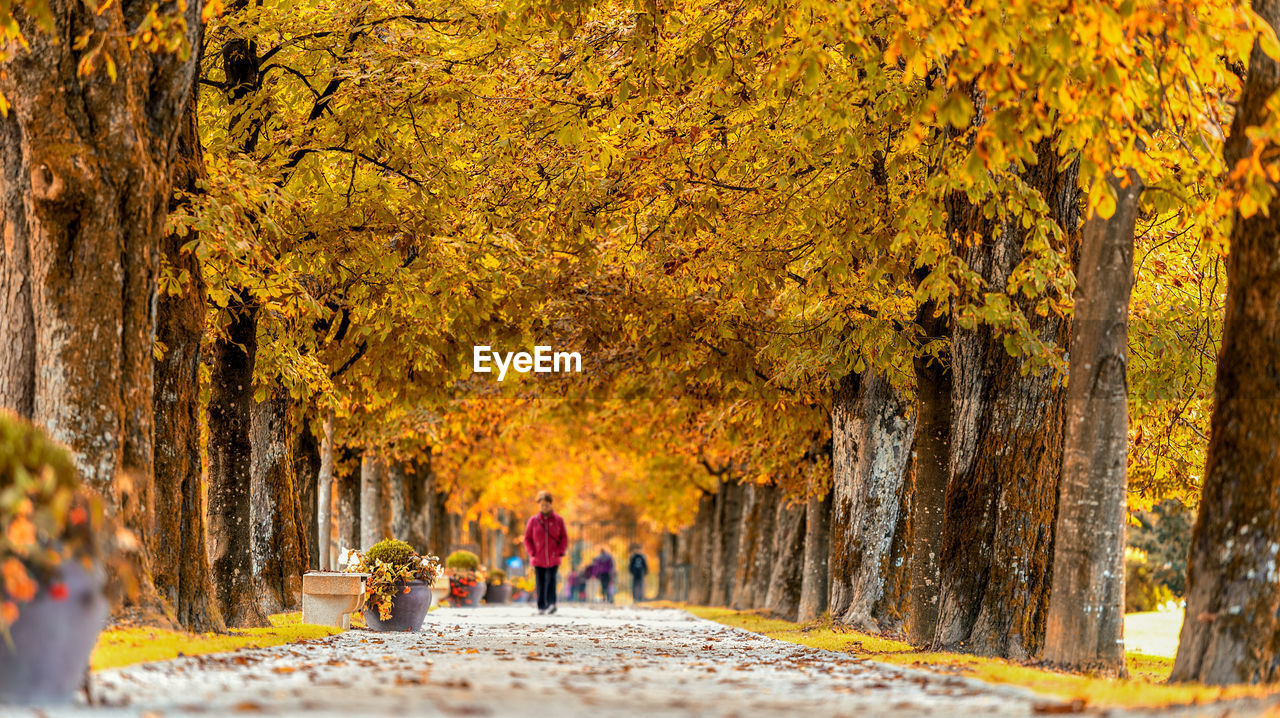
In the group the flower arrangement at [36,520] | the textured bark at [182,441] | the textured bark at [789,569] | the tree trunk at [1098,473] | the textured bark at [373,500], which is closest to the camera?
the flower arrangement at [36,520]

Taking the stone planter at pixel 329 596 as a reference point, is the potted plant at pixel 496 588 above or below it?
below

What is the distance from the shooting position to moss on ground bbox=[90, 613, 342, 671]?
29.8 ft

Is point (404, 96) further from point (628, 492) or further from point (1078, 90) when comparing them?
point (628, 492)

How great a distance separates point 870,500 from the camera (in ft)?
63.6

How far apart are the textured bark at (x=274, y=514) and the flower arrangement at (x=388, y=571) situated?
5.45ft

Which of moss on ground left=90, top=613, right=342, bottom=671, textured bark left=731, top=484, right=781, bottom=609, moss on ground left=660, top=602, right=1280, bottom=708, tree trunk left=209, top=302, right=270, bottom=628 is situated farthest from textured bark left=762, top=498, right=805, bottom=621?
moss on ground left=90, top=613, right=342, bottom=671

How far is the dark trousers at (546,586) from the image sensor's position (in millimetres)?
27609

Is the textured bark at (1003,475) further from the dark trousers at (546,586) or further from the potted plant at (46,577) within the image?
the dark trousers at (546,586)

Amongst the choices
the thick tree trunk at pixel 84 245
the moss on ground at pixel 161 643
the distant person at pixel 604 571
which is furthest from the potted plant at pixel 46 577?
the distant person at pixel 604 571

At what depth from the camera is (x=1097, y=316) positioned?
10.7m

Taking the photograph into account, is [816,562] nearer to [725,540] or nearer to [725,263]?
[725,263]

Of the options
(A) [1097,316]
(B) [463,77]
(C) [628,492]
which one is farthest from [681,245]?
(C) [628,492]

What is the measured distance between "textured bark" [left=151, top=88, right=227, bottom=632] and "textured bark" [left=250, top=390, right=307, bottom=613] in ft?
19.4

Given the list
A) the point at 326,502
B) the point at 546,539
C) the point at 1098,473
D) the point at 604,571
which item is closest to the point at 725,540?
the point at 604,571
